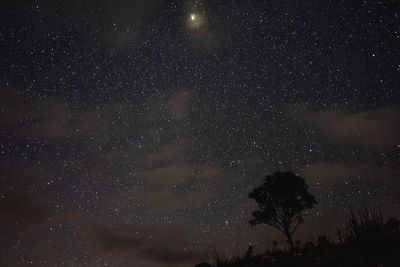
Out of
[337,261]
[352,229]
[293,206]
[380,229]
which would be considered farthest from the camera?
[293,206]

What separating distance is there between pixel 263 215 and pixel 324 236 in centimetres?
1898

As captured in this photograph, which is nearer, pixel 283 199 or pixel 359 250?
pixel 359 250

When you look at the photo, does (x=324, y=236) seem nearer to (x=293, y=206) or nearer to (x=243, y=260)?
(x=243, y=260)

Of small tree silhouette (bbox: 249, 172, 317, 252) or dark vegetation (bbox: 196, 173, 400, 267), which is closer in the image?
dark vegetation (bbox: 196, 173, 400, 267)

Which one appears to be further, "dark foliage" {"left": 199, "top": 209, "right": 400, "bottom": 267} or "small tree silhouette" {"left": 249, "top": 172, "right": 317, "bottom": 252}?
"small tree silhouette" {"left": 249, "top": 172, "right": 317, "bottom": 252}

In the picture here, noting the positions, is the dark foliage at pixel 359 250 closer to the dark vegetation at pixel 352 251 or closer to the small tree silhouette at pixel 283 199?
the dark vegetation at pixel 352 251

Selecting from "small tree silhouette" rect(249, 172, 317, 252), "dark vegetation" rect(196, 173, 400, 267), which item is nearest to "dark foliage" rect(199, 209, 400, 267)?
"dark vegetation" rect(196, 173, 400, 267)

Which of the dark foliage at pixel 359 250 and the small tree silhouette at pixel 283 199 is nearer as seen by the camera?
the dark foliage at pixel 359 250

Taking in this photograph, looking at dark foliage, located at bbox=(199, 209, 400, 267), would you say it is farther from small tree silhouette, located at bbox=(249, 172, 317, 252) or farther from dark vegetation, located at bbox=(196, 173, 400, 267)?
small tree silhouette, located at bbox=(249, 172, 317, 252)

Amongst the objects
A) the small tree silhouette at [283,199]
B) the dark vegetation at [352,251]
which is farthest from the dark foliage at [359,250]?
the small tree silhouette at [283,199]

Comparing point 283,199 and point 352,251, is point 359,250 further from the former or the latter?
point 283,199

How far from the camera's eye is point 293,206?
26562 mm

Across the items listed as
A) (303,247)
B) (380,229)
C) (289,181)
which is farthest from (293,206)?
(380,229)

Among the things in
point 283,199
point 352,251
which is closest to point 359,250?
point 352,251
